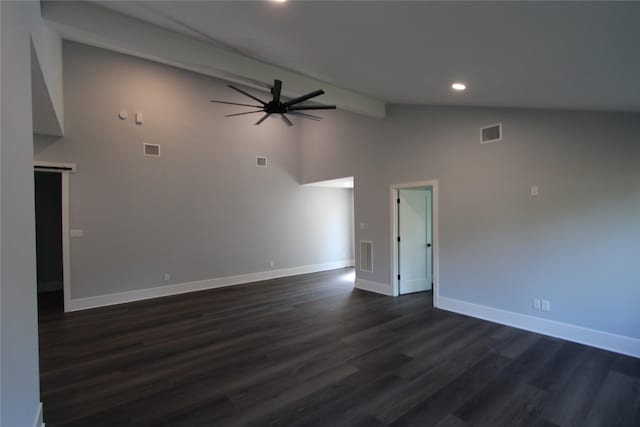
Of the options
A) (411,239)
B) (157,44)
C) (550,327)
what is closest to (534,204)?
(550,327)

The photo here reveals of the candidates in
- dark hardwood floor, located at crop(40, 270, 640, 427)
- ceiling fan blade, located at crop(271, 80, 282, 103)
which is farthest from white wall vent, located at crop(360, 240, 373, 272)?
ceiling fan blade, located at crop(271, 80, 282, 103)

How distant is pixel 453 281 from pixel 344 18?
159 inches

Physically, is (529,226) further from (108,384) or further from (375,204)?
(108,384)

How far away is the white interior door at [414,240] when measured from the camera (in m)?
5.84

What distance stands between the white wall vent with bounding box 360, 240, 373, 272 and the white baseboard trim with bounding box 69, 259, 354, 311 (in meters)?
2.15

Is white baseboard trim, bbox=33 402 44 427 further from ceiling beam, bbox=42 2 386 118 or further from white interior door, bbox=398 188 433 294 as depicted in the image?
white interior door, bbox=398 188 433 294

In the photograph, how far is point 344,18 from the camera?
91.0 inches

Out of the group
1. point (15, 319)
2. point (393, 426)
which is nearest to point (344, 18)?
point (15, 319)

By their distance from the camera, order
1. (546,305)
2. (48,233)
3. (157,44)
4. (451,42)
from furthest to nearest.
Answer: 1. (48,233)
2. (546,305)
3. (157,44)
4. (451,42)

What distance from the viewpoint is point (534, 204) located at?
12.9 ft

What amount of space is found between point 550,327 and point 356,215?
3685mm

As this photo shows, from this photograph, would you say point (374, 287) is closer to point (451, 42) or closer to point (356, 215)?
point (356, 215)

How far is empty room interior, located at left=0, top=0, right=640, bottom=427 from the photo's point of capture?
7.13 feet

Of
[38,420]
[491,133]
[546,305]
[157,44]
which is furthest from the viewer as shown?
[491,133]
